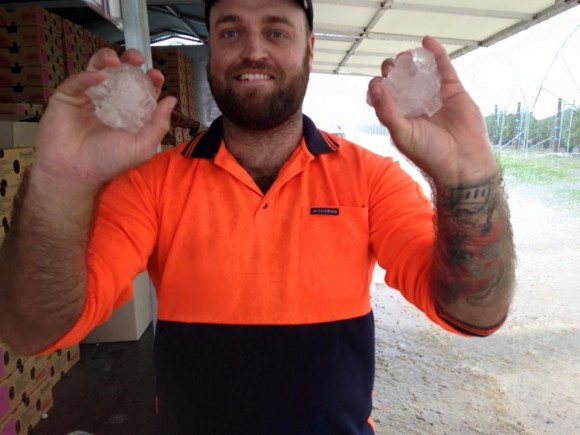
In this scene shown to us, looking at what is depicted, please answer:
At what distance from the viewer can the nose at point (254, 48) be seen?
1307 mm

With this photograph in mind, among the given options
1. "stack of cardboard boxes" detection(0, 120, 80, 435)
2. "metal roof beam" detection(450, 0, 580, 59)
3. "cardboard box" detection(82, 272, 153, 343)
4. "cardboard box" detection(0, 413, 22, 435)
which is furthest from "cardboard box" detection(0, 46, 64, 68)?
"metal roof beam" detection(450, 0, 580, 59)

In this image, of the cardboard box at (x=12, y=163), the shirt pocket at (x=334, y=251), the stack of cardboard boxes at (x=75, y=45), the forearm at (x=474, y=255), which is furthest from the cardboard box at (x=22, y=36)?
the forearm at (x=474, y=255)

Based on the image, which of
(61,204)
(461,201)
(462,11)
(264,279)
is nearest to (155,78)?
(61,204)

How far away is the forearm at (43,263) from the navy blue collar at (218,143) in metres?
0.47

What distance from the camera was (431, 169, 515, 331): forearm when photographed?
3.15 feet

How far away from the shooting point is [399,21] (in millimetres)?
4242

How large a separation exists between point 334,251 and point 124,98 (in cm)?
65

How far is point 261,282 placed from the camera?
3.94 feet

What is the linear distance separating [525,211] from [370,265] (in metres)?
5.94

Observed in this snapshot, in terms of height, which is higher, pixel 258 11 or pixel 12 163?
pixel 258 11

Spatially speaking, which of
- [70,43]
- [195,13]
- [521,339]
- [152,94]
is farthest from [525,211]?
[152,94]

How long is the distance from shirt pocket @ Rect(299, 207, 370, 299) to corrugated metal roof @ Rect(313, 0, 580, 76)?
9.99 ft

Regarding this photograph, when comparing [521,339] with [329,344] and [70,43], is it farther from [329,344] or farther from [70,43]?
[70,43]

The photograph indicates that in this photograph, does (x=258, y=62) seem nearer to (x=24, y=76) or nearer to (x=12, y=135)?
(x=12, y=135)
